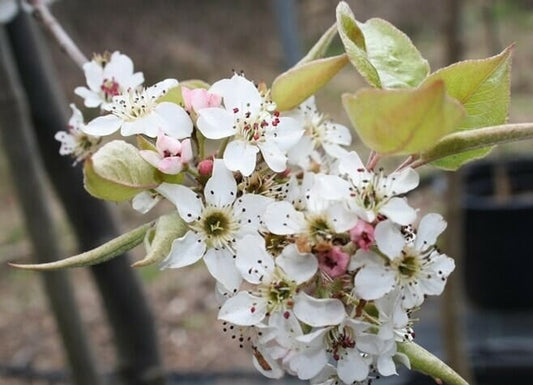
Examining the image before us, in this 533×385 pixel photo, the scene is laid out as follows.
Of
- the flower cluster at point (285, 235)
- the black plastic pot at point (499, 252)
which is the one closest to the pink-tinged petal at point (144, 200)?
the flower cluster at point (285, 235)

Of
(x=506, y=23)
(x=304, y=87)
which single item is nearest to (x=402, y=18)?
(x=506, y=23)

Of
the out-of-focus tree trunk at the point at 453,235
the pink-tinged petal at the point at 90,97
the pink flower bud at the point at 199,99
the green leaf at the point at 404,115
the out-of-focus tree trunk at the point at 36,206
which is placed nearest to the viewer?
the green leaf at the point at 404,115

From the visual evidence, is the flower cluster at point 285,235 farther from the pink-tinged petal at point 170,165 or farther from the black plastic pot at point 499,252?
the black plastic pot at point 499,252

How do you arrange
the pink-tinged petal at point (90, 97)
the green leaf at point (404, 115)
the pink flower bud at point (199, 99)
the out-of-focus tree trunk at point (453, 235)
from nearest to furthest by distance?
the green leaf at point (404, 115)
the pink flower bud at point (199, 99)
the pink-tinged petal at point (90, 97)
the out-of-focus tree trunk at point (453, 235)

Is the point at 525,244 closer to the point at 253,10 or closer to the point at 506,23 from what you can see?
the point at 506,23

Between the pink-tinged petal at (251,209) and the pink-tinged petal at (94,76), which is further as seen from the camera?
the pink-tinged petal at (94,76)

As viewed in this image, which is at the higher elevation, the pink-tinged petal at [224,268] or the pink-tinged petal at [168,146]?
the pink-tinged petal at [168,146]

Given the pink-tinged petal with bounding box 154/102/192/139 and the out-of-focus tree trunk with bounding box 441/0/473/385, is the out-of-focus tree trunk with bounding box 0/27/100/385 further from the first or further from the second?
the out-of-focus tree trunk with bounding box 441/0/473/385

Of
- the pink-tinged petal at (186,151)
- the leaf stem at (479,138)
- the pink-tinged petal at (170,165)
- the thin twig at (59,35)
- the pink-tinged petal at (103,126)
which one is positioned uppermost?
the thin twig at (59,35)
